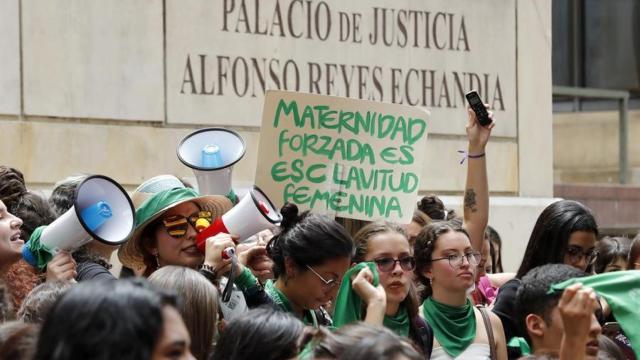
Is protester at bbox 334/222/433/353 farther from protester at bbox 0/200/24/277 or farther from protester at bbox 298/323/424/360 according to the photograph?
protester at bbox 298/323/424/360

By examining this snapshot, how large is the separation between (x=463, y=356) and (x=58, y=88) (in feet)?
14.5

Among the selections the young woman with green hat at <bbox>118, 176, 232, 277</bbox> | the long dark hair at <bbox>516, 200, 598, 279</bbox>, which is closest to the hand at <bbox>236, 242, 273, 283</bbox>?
the young woman with green hat at <bbox>118, 176, 232, 277</bbox>

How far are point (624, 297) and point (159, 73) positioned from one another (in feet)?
16.7

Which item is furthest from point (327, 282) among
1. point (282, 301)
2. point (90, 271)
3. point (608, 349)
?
point (608, 349)

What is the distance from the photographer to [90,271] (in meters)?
5.56

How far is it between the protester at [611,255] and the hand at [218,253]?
3.13 meters

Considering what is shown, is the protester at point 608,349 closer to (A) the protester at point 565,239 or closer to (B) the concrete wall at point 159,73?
(A) the protester at point 565,239

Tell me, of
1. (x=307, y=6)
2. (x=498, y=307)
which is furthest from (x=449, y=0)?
(x=498, y=307)

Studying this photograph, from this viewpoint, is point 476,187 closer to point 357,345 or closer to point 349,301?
point 349,301

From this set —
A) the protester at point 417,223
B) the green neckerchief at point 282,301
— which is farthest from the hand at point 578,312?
the protester at point 417,223

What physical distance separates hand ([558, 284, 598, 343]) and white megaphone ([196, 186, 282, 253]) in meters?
1.48

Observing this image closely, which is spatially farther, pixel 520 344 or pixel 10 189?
pixel 10 189

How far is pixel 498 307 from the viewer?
618 centimetres

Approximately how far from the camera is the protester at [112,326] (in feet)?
9.46
